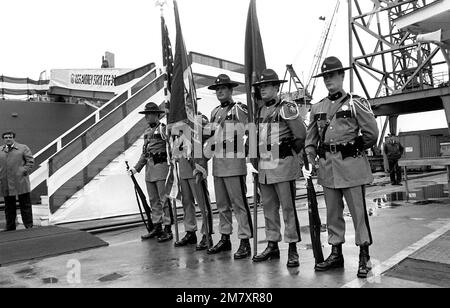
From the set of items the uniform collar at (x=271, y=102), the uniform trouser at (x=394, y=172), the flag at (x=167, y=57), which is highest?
the flag at (x=167, y=57)

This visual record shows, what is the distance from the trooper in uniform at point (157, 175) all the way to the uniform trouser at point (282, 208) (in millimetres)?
2029

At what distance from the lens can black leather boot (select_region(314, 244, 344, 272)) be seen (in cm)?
368

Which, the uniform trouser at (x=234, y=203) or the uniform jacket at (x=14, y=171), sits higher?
the uniform jacket at (x=14, y=171)

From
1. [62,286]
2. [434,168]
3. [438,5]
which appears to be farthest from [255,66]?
[434,168]

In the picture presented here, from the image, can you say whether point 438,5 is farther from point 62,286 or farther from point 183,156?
point 62,286

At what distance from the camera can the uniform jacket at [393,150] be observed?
42.3 feet

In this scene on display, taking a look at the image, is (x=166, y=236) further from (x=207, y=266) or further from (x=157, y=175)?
(x=207, y=266)

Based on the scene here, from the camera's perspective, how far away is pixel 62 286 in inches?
144

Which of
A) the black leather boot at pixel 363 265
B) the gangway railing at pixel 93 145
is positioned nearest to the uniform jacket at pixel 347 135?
the black leather boot at pixel 363 265

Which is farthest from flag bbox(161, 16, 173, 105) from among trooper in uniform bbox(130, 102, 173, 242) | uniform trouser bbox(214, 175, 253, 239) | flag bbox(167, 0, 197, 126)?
uniform trouser bbox(214, 175, 253, 239)

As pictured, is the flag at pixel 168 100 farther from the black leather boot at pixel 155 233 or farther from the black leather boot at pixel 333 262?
the black leather boot at pixel 333 262
